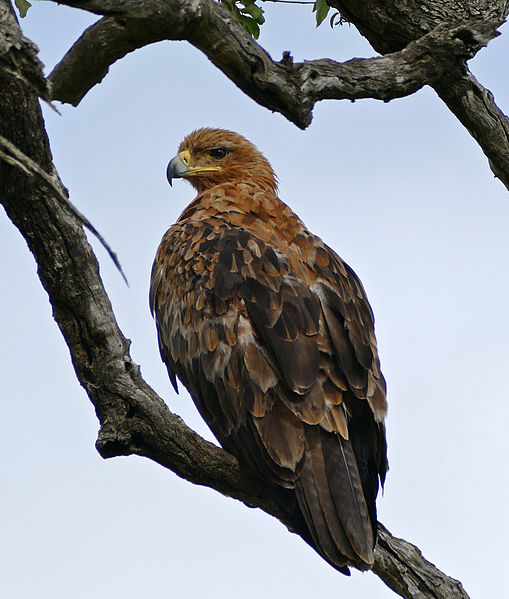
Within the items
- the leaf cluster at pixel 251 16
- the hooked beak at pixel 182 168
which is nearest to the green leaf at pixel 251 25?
the leaf cluster at pixel 251 16

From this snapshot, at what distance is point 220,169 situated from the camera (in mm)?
7688

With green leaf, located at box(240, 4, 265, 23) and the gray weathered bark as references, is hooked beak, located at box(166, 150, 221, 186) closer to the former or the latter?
green leaf, located at box(240, 4, 265, 23)

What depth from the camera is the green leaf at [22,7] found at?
5.75 meters

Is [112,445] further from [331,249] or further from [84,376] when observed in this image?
[331,249]

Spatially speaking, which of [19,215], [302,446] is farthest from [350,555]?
[19,215]

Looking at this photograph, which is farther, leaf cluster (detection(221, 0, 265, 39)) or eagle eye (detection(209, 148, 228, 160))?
eagle eye (detection(209, 148, 228, 160))

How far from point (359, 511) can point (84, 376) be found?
167 centimetres

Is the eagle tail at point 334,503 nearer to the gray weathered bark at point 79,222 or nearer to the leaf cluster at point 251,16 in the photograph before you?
the gray weathered bark at point 79,222

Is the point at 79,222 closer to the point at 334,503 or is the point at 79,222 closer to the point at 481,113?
the point at 334,503

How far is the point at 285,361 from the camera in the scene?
5230 mm

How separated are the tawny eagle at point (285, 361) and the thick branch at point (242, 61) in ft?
3.68

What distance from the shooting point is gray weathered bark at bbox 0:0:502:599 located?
4051 mm

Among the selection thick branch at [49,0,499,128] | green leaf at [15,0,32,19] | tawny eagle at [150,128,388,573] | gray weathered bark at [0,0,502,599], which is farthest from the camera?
green leaf at [15,0,32,19]

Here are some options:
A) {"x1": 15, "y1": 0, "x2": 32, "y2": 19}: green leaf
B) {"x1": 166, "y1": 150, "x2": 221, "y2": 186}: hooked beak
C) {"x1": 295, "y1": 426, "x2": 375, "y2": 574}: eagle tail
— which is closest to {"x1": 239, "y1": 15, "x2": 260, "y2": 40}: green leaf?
{"x1": 15, "y1": 0, "x2": 32, "y2": 19}: green leaf
